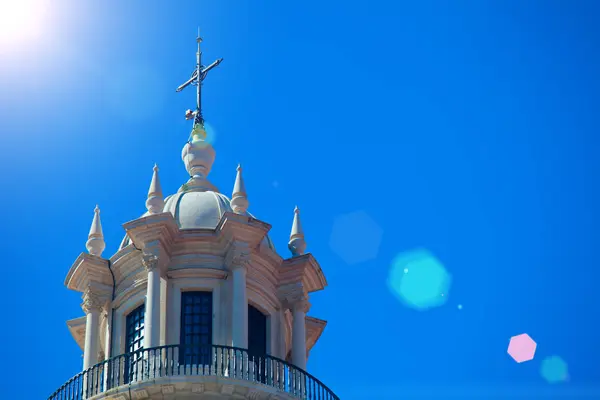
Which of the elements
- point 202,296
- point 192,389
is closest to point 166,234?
point 202,296

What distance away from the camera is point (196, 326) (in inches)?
1613

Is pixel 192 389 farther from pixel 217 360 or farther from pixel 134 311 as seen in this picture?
pixel 134 311

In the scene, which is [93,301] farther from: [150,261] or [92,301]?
[150,261]

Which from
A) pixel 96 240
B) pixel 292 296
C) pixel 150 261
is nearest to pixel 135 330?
pixel 150 261

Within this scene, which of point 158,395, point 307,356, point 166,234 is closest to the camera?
point 158,395

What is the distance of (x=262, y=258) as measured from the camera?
42.3m

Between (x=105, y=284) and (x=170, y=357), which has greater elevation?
(x=105, y=284)

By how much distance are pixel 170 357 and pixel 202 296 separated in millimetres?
2690

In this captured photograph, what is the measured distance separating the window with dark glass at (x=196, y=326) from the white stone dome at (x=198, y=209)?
2016mm

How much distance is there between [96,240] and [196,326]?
12.8 feet

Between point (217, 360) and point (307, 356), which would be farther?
point (307, 356)

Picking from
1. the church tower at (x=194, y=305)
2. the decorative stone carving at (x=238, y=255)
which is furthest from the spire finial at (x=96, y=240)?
the decorative stone carving at (x=238, y=255)

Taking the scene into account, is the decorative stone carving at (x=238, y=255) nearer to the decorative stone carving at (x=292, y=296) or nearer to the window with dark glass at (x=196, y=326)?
the window with dark glass at (x=196, y=326)

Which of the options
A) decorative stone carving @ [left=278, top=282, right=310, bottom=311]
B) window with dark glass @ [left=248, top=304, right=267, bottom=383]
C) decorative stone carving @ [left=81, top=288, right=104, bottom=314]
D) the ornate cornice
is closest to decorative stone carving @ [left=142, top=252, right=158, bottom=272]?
decorative stone carving @ [left=81, top=288, right=104, bottom=314]
